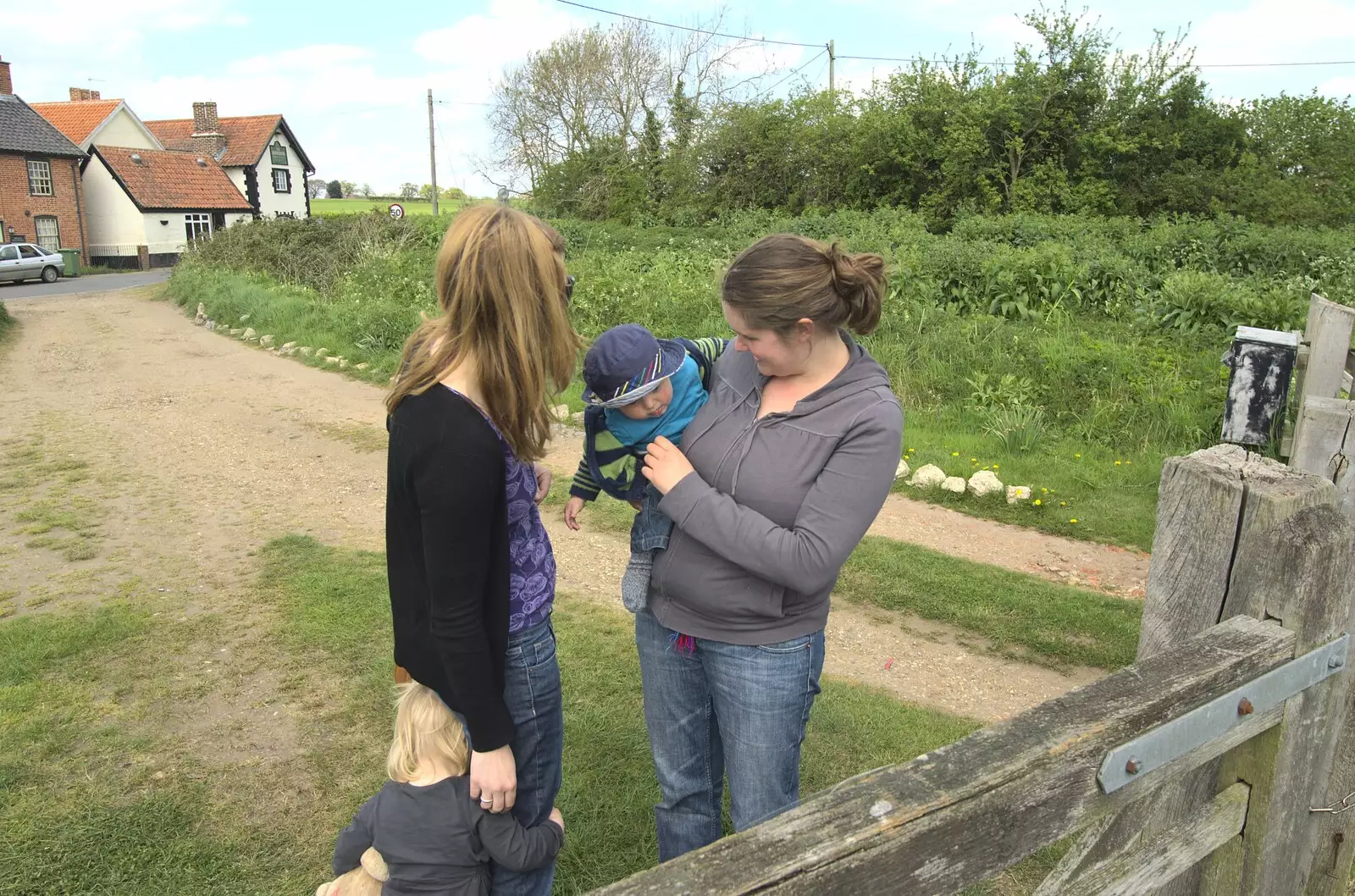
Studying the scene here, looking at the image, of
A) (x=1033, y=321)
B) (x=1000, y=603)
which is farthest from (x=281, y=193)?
(x=1000, y=603)

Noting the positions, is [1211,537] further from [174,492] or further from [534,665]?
[174,492]

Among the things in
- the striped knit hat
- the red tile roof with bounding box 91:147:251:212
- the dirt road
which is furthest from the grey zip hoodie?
the red tile roof with bounding box 91:147:251:212

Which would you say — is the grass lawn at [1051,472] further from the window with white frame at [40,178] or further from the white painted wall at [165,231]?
the white painted wall at [165,231]

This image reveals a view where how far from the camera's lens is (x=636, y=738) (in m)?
3.89

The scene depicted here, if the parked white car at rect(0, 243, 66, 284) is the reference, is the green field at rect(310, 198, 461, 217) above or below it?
above

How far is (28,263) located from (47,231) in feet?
32.2

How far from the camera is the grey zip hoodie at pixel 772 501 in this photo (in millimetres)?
1966

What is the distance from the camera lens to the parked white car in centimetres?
2973

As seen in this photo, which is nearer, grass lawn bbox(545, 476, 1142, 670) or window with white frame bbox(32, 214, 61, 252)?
grass lawn bbox(545, 476, 1142, 670)

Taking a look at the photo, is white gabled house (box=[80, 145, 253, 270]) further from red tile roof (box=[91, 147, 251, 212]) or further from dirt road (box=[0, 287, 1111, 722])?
dirt road (box=[0, 287, 1111, 722])

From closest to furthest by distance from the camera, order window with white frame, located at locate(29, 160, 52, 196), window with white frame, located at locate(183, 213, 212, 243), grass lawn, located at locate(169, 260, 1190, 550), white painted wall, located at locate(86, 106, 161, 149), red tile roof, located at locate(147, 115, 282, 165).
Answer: grass lawn, located at locate(169, 260, 1190, 550) < window with white frame, located at locate(29, 160, 52, 196) < window with white frame, located at locate(183, 213, 212, 243) < white painted wall, located at locate(86, 106, 161, 149) < red tile roof, located at locate(147, 115, 282, 165)

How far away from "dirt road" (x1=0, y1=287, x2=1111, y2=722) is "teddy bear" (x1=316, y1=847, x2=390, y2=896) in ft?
8.95

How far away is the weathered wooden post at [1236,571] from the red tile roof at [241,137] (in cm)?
5418

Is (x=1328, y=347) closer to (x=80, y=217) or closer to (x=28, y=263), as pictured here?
(x=28, y=263)
